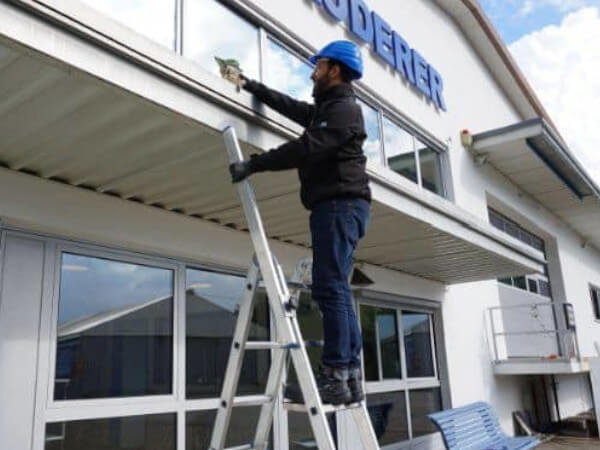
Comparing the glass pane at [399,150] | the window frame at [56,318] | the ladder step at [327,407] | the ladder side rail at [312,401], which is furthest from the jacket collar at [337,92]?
the glass pane at [399,150]

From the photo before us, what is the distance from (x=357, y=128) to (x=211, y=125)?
73cm

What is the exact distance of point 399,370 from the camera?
7.08m

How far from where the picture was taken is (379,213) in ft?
15.2

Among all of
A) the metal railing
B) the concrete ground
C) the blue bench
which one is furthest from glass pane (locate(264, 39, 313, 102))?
the concrete ground

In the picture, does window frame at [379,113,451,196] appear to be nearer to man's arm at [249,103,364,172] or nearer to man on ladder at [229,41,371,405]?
man on ladder at [229,41,371,405]

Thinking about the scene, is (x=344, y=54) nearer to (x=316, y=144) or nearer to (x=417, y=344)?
(x=316, y=144)

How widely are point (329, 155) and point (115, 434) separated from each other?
2.44 m

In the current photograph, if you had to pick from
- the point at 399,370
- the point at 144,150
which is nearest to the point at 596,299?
the point at 399,370

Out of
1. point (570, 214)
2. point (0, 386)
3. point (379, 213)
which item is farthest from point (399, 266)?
point (570, 214)

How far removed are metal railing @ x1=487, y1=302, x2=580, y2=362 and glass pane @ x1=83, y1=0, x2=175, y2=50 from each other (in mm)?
7023

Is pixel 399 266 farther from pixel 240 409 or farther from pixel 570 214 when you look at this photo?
pixel 570 214

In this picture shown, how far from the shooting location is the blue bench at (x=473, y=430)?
238 inches

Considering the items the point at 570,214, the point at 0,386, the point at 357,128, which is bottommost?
the point at 0,386

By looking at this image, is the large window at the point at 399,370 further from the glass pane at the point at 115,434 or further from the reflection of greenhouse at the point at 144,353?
the glass pane at the point at 115,434
